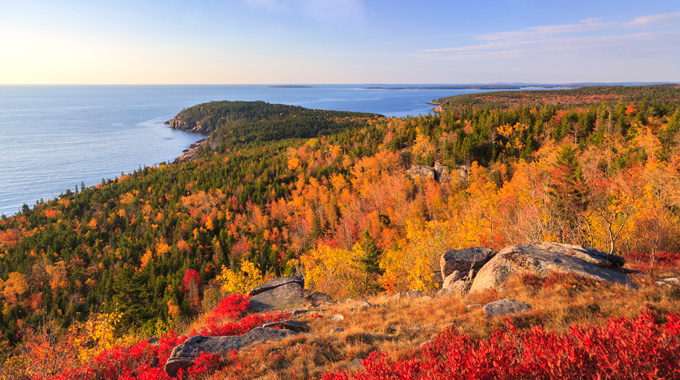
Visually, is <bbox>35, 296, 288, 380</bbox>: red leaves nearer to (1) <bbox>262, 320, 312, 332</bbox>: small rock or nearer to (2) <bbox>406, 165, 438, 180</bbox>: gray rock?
(1) <bbox>262, 320, 312, 332</bbox>: small rock

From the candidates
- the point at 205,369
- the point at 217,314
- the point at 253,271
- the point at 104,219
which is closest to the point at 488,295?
the point at 205,369

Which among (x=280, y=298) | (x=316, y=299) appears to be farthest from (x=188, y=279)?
(x=316, y=299)

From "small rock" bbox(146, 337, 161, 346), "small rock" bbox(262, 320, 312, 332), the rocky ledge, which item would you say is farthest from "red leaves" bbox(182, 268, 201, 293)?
the rocky ledge

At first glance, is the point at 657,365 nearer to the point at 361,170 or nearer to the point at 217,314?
the point at 217,314

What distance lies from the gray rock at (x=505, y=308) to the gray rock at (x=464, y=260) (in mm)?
7563

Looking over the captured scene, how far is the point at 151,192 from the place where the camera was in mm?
133375

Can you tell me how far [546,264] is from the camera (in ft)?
47.8

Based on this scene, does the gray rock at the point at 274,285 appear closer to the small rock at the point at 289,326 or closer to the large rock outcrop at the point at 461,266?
the small rock at the point at 289,326

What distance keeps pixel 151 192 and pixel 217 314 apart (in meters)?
136

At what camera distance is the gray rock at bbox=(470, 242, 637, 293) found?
13.7 m

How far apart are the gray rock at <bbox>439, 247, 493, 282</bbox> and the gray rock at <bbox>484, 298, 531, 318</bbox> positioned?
756 centimetres

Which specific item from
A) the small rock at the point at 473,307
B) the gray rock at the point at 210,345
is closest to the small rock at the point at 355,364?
the gray rock at the point at 210,345

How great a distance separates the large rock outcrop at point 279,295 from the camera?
2142cm

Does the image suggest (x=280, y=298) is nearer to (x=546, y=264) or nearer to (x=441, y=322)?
(x=441, y=322)
